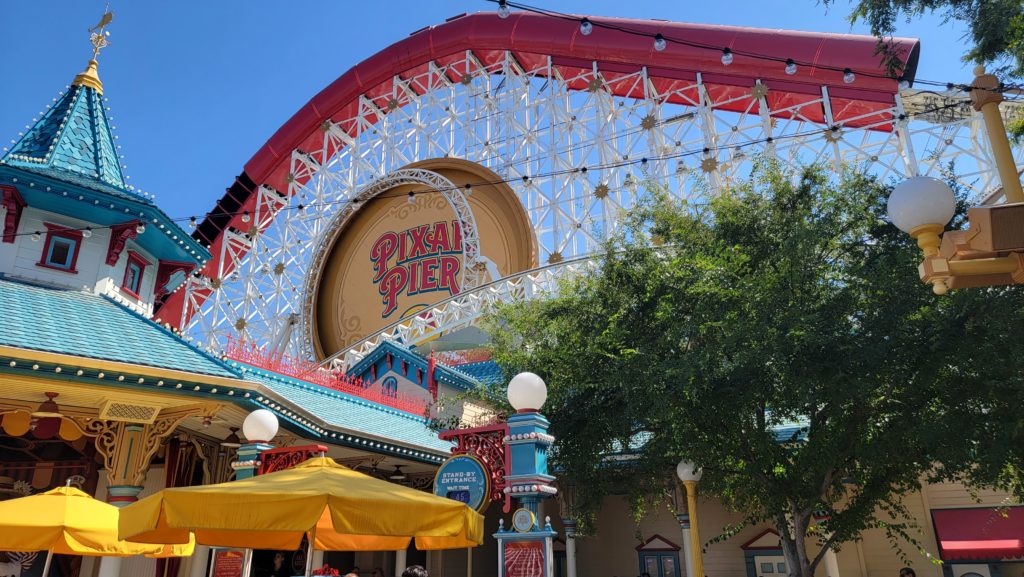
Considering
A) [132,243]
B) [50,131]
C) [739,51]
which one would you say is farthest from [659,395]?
[739,51]

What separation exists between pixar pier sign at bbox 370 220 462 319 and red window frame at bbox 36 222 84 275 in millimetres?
17287

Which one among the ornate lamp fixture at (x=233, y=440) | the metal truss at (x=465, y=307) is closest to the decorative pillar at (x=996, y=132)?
the ornate lamp fixture at (x=233, y=440)

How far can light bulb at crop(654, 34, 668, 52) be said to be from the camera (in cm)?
2295

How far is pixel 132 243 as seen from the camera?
13.9m

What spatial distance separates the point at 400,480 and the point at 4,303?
29.2 feet

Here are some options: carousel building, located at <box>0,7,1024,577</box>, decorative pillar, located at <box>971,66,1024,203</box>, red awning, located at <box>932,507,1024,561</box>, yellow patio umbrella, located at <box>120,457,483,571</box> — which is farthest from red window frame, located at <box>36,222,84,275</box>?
red awning, located at <box>932,507,1024,561</box>

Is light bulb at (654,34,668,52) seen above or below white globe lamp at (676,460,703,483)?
above

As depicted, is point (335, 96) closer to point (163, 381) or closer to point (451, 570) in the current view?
point (451, 570)

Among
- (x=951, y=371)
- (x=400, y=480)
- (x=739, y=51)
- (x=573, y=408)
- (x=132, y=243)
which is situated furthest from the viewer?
(x=739, y=51)

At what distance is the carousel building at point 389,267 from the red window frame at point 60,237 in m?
0.04

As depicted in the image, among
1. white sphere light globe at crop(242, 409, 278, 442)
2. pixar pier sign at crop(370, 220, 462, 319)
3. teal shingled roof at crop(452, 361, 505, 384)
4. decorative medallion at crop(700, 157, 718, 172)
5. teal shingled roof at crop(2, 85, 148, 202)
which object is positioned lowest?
white sphere light globe at crop(242, 409, 278, 442)

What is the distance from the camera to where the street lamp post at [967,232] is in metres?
3.63

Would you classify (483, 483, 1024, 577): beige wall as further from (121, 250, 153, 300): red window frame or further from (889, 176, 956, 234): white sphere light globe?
(889, 176, 956, 234): white sphere light globe

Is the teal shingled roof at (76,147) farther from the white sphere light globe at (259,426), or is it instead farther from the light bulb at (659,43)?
the light bulb at (659,43)
